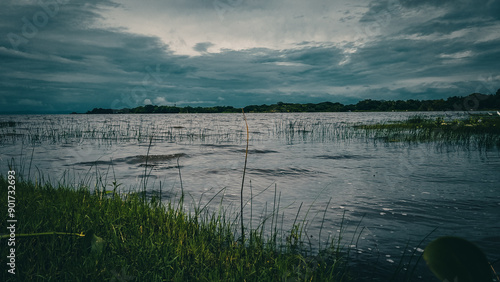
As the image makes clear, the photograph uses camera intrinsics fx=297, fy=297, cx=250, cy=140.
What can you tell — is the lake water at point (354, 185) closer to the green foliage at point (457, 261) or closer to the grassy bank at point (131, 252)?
the grassy bank at point (131, 252)

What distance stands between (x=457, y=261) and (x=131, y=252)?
11.4 ft

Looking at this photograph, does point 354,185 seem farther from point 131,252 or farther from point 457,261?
point 457,261

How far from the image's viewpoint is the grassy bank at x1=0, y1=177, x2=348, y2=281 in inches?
122

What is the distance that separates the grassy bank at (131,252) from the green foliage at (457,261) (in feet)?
6.73

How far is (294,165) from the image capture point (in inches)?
502

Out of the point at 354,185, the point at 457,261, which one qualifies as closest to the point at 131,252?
Answer: the point at 457,261

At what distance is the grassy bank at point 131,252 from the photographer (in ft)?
10.2

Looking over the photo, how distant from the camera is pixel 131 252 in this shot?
Answer: 365cm

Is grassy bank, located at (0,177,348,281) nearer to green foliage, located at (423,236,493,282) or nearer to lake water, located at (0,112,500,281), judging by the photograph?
lake water, located at (0,112,500,281)

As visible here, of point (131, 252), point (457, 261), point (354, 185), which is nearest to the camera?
point (457, 261)

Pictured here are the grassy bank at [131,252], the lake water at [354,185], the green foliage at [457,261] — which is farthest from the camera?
the lake water at [354,185]

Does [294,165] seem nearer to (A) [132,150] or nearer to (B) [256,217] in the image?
(B) [256,217]

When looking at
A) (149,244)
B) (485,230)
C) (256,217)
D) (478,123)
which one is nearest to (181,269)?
(149,244)

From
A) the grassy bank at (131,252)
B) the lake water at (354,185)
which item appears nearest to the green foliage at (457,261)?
the lake water at (354,185)
